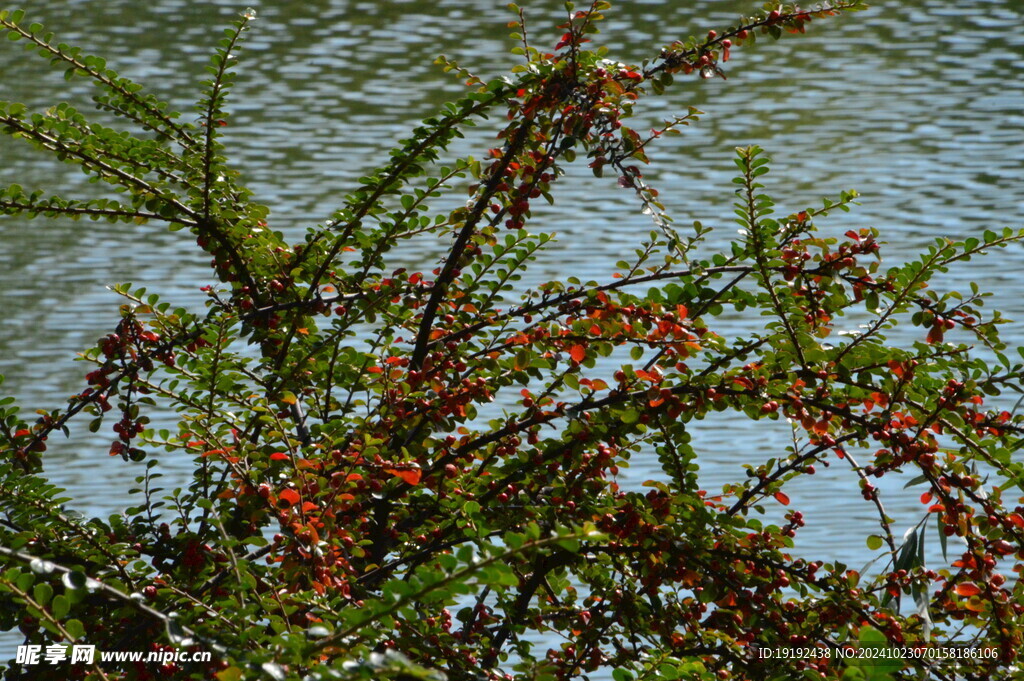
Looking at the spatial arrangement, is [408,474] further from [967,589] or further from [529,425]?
[967,589]

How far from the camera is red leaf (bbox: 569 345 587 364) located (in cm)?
125

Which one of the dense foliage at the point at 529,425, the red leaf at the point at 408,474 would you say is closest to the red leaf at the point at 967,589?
the dense foliage at the point at 529,425

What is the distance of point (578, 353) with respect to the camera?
1.25 meters

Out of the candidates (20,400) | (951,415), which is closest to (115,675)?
(951,415)

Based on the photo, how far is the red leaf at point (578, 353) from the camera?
4.10 ft

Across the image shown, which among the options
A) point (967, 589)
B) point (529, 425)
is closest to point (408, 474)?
point (529, 425)

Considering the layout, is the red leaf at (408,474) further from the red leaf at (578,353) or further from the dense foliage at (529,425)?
the red leaf at (578,353)

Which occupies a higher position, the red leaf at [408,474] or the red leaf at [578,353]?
the red leaf at [578,353]

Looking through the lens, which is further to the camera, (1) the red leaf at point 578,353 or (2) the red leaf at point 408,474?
(1) the red leaf at point 578,353

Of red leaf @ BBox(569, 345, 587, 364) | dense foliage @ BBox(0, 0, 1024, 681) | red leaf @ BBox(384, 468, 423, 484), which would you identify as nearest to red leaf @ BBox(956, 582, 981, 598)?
dense foliage @ BBox(0, 0, 1024, 681)

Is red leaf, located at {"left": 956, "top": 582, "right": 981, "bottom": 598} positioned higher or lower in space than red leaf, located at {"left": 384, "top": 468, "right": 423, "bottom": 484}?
lower

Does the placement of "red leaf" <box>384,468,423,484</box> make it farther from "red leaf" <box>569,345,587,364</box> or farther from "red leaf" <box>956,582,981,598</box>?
"red leaf" <box>956,582,981,598</box>

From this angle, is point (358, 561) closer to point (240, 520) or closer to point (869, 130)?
point (240, 520)

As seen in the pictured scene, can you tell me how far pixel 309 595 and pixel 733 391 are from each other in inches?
19.0
